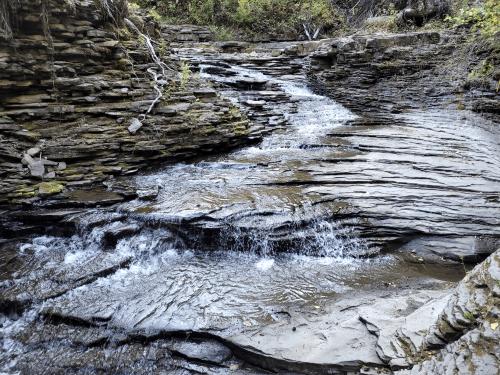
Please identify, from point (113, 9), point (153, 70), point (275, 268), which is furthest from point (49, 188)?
point (113, 9)

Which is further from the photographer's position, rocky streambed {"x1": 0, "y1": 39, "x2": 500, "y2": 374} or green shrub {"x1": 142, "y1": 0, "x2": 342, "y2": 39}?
green shrub {"x1": 142, "y1": 0, "x2": 342, "y2": 39}

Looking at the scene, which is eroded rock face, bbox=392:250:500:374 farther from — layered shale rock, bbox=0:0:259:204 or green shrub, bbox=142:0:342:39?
green shrub, bbox=142:0:342:39

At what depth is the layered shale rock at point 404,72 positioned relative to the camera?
11.0 m

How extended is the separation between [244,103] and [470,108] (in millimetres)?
6875

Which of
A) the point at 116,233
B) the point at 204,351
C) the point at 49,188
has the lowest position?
the point at 204,351

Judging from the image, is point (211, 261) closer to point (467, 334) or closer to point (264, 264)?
point (264, 264)

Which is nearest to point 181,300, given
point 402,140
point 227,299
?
point 227,299

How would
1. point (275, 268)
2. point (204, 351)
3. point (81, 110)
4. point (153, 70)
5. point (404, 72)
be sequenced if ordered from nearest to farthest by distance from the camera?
point (204, 351), point (275, 268), point (81, 110), point (153, 70), point (404, 72)

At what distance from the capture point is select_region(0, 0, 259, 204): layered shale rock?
7277 mm

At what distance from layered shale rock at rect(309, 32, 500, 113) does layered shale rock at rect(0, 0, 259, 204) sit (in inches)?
232

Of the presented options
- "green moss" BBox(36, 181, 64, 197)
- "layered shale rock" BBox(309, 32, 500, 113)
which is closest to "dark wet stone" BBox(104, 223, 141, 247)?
"green moss" BBox(36, 181, 64, 197)

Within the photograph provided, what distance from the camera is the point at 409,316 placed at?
3.84m

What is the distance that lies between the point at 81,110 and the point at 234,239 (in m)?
4.93

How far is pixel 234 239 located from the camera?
6.11 m
